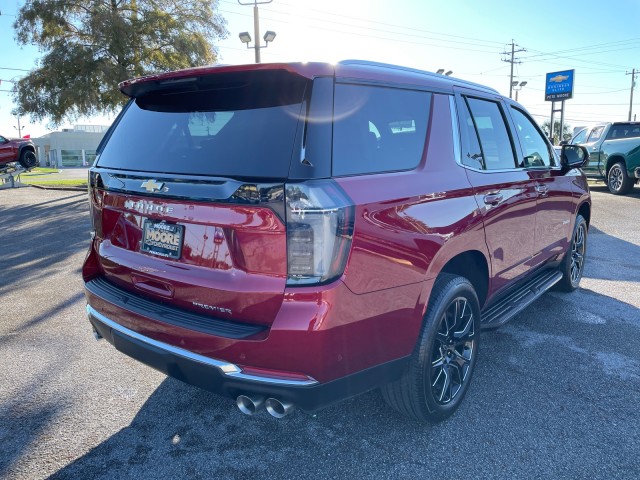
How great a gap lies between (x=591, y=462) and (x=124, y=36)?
20.2m

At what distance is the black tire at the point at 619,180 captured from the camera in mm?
13206

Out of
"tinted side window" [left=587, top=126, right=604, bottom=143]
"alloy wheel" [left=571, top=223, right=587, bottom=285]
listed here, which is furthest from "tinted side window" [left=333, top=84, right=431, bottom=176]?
"tinted side window" [left=587, top=126, right=604, bottom=143]

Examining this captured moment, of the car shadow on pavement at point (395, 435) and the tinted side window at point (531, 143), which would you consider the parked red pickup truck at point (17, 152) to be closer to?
the car shadow on pavement at point (395, 435)

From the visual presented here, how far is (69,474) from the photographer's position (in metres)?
2.31

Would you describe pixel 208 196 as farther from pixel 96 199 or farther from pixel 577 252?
pixel 577 252

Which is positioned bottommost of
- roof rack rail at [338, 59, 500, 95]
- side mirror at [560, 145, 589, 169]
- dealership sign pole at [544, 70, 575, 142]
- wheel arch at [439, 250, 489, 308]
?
wheel arch at [439, 250, 489, 308]

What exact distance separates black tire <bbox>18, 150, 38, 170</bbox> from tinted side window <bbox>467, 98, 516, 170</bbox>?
2108 centimetres

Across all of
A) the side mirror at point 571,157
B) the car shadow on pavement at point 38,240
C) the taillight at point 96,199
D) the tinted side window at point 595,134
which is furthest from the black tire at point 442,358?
the tinted side window at point 595,134

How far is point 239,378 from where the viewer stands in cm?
202

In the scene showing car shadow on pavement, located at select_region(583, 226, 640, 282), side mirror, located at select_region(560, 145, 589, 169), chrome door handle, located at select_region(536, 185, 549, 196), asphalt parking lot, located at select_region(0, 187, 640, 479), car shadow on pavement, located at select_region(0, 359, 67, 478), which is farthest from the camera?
car shadow on pavement, located at select_region(583, 226, 640, 282)

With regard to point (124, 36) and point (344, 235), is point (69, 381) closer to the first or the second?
point (344, 235)

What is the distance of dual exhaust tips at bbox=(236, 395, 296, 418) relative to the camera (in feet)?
6.66

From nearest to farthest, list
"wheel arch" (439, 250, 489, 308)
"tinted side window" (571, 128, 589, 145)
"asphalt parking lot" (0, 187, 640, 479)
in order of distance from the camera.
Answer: "asphalt parking lot" (0, 187, 640, 479), "wheel arch" (439, 250, 489, 308), "tinted side window" (571, 128, 589, 145)

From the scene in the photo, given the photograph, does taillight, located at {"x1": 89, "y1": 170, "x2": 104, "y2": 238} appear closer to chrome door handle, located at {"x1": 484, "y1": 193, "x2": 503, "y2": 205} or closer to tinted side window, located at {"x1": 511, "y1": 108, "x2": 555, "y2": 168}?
chrome door handle, located at {"x1": 484, "y1": 193, "x2": 503, "y2": 205}
